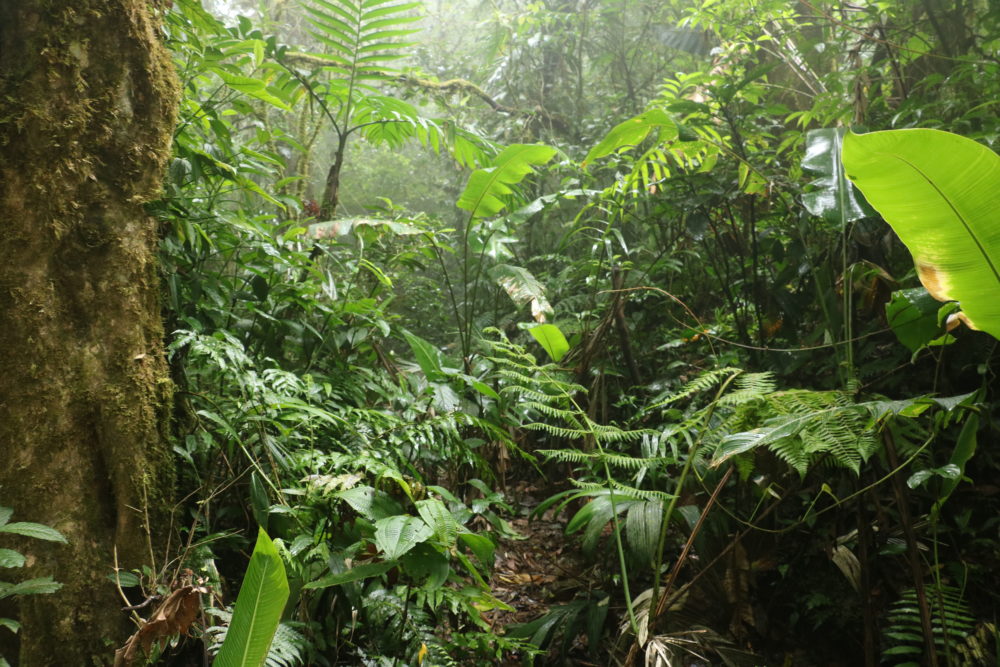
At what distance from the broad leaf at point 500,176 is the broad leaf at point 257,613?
6.90 ft

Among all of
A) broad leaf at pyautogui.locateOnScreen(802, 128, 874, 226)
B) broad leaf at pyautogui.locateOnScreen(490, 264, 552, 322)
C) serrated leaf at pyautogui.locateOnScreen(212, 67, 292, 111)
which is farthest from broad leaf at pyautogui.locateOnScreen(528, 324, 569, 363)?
serrated leaf at pyautogui.locateOnScreen(212, 67, 292, 111)

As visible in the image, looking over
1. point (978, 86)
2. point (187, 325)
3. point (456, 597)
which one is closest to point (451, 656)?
point (456, 597)

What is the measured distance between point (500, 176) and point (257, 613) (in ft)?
7.38

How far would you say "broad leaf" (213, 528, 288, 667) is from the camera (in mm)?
1048

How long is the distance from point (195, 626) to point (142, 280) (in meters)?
1.00

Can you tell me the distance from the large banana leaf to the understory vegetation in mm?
272

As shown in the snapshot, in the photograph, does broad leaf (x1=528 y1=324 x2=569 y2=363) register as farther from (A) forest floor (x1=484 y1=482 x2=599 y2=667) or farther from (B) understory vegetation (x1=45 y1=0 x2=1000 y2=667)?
(A) forest floor (x1=484 y1=482 x2=599 y2=667)

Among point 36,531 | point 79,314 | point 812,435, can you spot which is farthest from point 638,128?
point 36,531

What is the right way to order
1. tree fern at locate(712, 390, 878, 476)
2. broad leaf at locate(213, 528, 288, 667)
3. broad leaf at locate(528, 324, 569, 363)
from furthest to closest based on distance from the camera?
broad leaf at locate(528, 324, 569, 363), tree fern at locate(712, 390, 878, 476), broad leaf at locate(213, 528, 288, 667)

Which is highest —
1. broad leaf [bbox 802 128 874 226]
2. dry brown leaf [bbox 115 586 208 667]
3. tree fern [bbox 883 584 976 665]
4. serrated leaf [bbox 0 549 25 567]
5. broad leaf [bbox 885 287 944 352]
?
broad leaf [bbox 802 128 874 226]

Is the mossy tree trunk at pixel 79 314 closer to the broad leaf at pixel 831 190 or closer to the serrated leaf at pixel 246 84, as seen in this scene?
the serrated leaf at pixel 246 84

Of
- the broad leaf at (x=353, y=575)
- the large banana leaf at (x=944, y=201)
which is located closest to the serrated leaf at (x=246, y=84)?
the broad leaf at (x=353, y=575)

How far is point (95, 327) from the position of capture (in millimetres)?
1583

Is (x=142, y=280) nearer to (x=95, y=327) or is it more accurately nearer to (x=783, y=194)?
(x=95, y=327)
